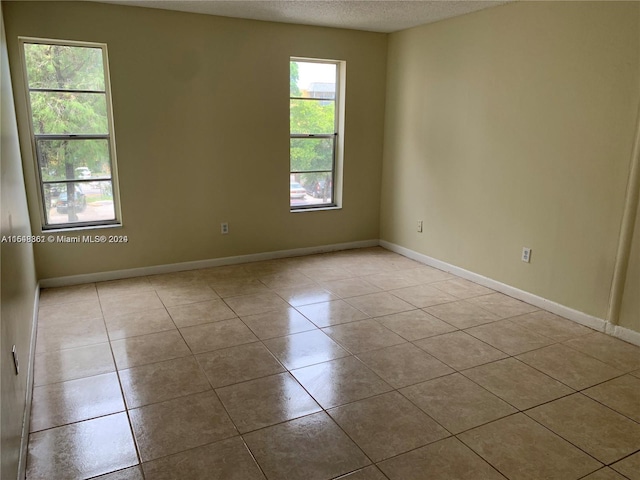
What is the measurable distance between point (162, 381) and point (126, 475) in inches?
28.1

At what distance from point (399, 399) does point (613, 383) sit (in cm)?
122

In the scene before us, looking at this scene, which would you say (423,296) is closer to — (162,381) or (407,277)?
(407,277)

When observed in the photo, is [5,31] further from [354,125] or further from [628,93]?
[628,93]

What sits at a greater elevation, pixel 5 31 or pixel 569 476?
pixel 5 31

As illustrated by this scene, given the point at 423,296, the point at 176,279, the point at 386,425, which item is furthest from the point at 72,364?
the point at 423,296

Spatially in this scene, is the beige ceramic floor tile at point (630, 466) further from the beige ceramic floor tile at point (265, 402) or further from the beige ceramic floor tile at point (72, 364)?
the beige ceramic floor tile at point (72, 364)

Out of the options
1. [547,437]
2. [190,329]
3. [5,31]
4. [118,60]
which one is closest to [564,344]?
[547,437]

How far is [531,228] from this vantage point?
3.70 meters

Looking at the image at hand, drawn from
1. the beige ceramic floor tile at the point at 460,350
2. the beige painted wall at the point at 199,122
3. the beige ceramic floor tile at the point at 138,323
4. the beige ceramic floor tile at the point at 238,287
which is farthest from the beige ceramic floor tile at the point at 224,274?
the beige ceramic floor tile at the point at 460,350

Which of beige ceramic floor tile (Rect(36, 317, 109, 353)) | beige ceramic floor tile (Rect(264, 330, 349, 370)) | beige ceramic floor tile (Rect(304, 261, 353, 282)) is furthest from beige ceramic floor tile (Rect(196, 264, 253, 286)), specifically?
beige ceramic floor tile (Rect(264, 330, 349, 370))

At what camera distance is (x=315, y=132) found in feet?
16.5

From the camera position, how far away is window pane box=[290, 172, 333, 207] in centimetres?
506

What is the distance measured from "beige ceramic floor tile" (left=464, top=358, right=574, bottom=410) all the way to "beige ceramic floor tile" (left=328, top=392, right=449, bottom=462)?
50 centimetres

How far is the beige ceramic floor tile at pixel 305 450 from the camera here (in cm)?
194
